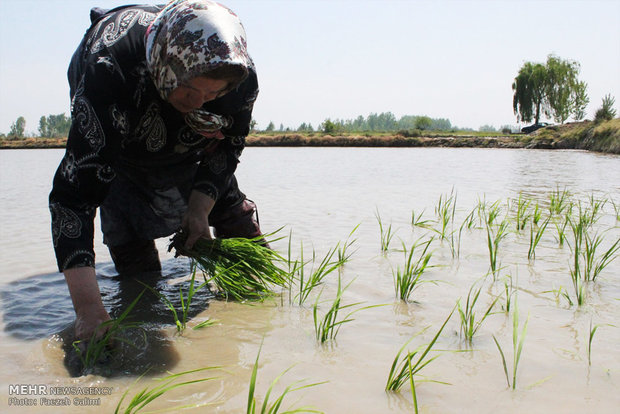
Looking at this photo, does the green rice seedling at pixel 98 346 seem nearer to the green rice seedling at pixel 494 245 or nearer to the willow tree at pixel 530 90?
the green rice seedling at pixel 494 245

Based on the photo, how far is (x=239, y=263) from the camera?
227cm

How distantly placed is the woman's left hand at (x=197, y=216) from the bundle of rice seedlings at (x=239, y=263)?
41mm

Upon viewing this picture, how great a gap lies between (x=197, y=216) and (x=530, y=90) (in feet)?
144

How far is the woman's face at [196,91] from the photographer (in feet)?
5.34

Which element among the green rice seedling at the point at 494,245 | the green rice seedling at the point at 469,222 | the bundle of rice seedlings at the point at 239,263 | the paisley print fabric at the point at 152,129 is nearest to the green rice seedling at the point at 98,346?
the bundle of rice seedlings at the point at 239,263

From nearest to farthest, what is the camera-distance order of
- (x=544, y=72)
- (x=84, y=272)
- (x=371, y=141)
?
(x=84, y=272), (x=371, y=141), (x=544, y=72)

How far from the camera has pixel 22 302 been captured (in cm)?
231

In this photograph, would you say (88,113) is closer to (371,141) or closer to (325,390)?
(325,390)

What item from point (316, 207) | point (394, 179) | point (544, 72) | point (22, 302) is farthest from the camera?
point (544, 72)

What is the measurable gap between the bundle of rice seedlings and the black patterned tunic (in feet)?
1.59

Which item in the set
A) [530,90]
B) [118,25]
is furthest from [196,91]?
[530,90]

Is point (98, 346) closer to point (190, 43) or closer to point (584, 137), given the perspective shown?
point (190, 43)

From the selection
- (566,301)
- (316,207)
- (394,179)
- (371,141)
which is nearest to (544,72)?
(371,141)

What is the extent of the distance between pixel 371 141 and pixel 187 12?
3081 centimetres
